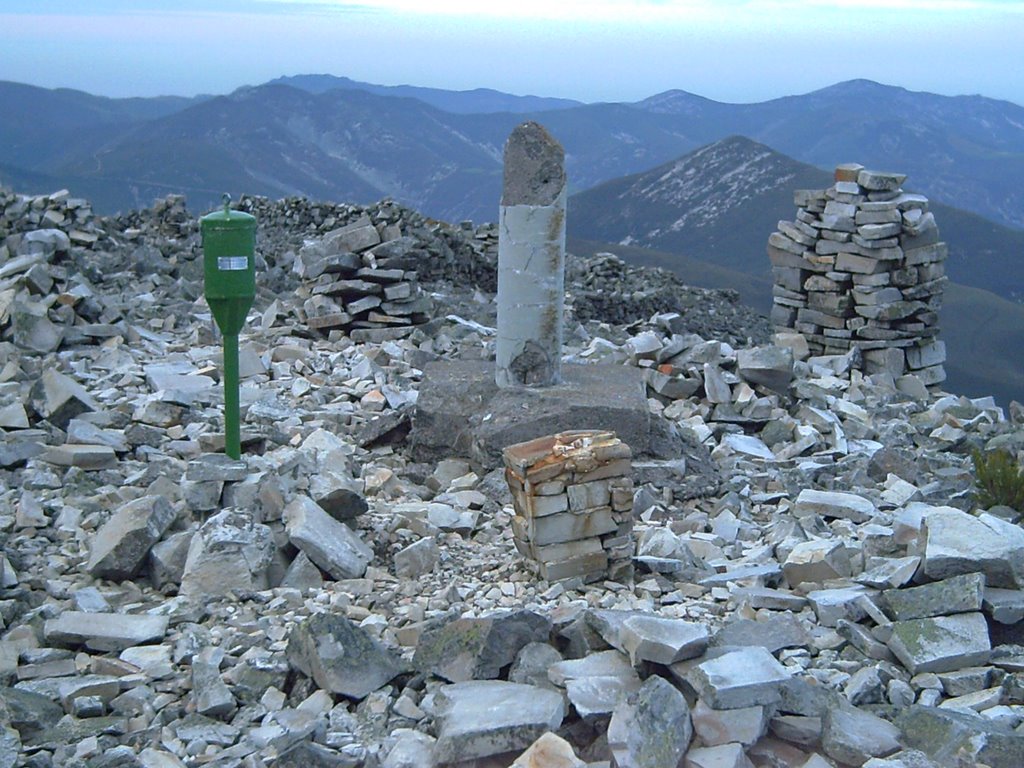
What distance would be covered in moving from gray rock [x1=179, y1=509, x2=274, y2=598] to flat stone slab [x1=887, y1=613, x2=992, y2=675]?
313 centimetres

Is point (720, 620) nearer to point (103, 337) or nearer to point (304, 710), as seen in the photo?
point (304, 710)

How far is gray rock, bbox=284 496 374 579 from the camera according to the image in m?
5.97

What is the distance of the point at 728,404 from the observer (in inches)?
392

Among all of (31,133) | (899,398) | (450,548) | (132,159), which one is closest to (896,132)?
(132,159)

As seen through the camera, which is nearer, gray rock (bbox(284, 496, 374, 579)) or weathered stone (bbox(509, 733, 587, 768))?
weathered stone (bbox(509, 733, 587, 768))

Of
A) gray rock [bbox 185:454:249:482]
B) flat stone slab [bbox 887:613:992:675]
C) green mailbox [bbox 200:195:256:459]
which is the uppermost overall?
green mailbox [bbox 200:195:256:459]

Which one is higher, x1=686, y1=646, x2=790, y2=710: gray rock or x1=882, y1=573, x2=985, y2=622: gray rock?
x1=686, y1=646, x2=790, y2=710: gray rock

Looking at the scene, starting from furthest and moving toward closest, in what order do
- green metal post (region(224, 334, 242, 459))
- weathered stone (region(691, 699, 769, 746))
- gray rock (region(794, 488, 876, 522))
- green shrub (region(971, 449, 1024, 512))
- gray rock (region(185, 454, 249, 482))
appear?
green shrub (region(971, 449, 1024, 512)), gray rock (region(794, 488, 876, 522)), green metal post (region(224, 334, 242, 459)), gray rock (region(185, 454, 249, 482)), weathered stone (region(691, 699, 769, 746))

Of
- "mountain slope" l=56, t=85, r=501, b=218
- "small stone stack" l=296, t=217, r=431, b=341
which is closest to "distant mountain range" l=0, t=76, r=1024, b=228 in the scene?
"mountain slope" l=56, t=85, r=501, b=218

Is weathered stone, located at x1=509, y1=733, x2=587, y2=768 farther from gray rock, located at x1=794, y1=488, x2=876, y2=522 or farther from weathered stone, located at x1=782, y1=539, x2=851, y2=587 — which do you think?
gray rock, located at x1=794, y1=488, x2=876, y2=522

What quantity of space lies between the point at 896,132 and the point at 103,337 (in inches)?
2757

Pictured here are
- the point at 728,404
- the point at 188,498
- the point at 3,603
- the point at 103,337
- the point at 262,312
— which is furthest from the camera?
the point at 262,312

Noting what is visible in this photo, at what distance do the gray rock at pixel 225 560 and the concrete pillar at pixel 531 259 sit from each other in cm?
329

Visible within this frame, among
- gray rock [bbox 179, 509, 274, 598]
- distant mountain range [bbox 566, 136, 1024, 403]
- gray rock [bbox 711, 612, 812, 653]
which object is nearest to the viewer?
gray rock [bbox 711, 612, 812, 653]
